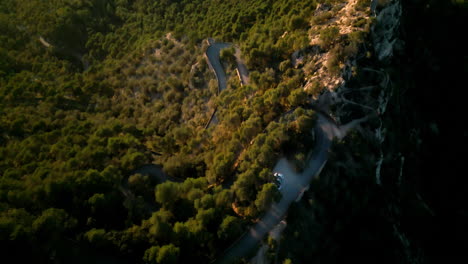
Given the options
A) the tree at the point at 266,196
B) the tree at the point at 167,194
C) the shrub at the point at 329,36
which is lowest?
the tree at the point at 266,196

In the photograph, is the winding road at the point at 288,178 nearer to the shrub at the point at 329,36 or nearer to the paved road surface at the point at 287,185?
the paved road surface at the point at 287,185

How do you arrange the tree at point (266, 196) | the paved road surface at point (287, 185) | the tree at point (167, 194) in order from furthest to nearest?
the tree at point (167, 194)
the tree at point (266, 196)
the paved road surface at point (287, 185)

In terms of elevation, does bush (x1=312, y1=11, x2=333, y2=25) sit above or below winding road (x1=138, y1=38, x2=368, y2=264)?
above

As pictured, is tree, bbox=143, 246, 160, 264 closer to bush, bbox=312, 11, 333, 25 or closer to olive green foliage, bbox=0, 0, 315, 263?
olive green foliage, bbox=0, 0, 315, 263

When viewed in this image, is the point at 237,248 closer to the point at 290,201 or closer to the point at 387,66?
the point at 290,201

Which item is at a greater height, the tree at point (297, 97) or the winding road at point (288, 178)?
the tree at point (297, 97)

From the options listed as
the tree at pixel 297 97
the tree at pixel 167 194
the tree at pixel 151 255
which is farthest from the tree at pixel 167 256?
the tree at pixel 297 97

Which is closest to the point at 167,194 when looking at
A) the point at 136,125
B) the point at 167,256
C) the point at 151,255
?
the point at 151,255

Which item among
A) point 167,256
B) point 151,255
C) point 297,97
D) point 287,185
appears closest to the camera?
point 167,256

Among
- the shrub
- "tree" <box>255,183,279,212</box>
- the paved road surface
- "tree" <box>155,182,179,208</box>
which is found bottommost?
the paved road surface

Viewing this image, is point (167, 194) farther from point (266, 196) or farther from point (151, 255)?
point (266, 196)

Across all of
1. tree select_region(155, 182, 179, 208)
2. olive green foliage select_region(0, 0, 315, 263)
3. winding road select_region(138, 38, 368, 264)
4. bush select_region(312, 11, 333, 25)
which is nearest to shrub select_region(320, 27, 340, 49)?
olive green foliage select_region(0, 0, 315, 263)

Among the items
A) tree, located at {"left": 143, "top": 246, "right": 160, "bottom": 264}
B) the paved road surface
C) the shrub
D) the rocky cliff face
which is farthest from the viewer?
the shrub
